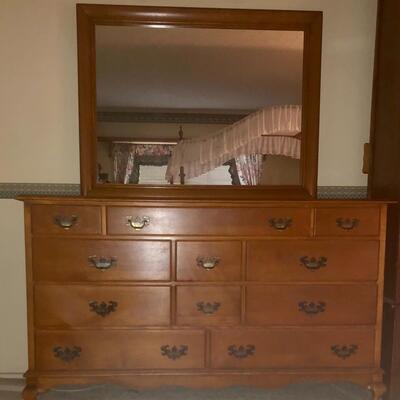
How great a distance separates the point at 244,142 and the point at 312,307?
973 millimetres

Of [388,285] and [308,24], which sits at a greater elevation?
[308,24]

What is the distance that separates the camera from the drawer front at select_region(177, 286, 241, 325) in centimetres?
181

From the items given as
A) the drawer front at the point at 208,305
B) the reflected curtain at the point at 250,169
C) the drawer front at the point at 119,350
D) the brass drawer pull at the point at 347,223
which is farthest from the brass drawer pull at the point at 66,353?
the brass drawer pull at the point at 347,223

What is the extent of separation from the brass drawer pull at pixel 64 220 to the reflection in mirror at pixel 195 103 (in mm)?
425

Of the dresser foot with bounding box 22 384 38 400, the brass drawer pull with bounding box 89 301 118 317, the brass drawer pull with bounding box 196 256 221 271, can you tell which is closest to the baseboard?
the dresser foot with bounding box 22 384 38 400

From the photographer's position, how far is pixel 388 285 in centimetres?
197

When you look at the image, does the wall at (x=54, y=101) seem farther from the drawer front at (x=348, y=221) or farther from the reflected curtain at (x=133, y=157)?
the drawer front at (x=348, y=221)

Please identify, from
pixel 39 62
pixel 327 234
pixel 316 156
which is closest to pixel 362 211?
pixel 327 234

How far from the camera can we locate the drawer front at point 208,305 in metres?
1.81

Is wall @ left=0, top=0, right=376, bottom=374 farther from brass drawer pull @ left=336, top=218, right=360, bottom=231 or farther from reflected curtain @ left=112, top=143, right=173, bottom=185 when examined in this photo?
brass drawer pull @ left=336, top=218, right=360, bottom=231

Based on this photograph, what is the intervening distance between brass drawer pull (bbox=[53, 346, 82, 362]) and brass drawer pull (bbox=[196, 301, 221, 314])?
622 millimetres

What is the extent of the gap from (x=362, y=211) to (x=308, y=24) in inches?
44.0

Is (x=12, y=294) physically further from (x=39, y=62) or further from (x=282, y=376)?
(x=282, y=376)

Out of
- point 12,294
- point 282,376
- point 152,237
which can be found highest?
point 152,237
